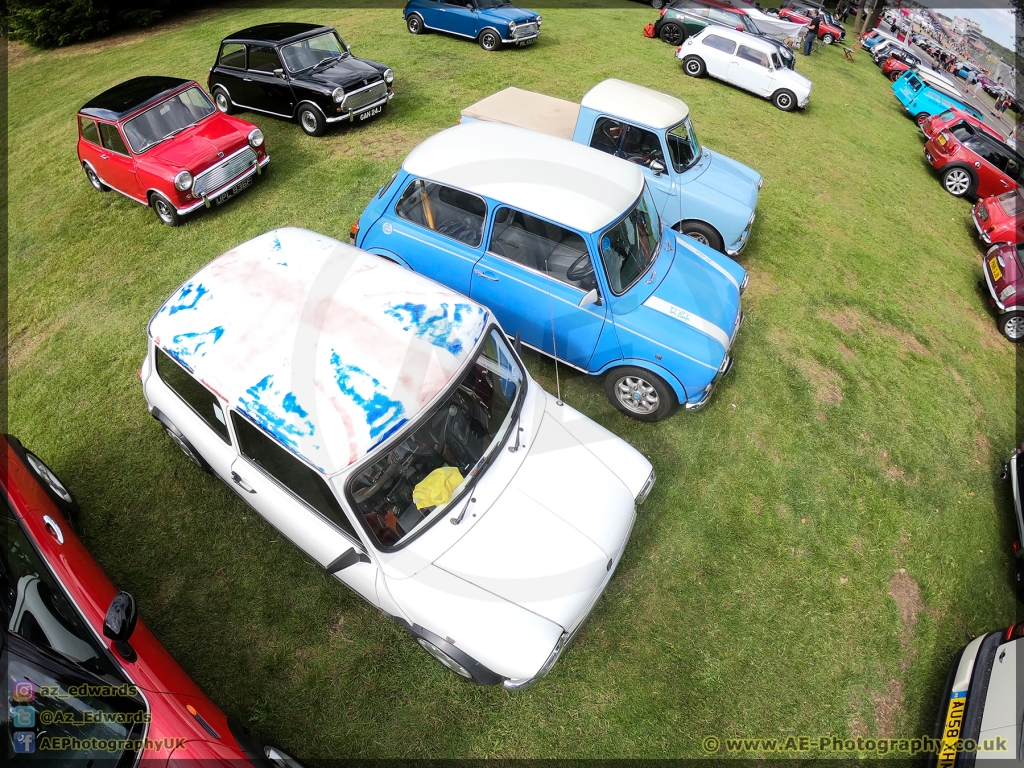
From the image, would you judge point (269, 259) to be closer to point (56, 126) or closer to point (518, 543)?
point (518, 543)

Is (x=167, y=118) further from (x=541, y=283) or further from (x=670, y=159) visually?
(x=670, y=159)

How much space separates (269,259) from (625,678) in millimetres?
4259

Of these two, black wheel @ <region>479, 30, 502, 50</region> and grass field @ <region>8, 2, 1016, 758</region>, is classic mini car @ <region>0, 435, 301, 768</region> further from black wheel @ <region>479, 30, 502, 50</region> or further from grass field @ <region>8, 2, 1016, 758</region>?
black wheel @ <region>479, 30, 502, 50</region>

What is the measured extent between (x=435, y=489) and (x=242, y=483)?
1537mm

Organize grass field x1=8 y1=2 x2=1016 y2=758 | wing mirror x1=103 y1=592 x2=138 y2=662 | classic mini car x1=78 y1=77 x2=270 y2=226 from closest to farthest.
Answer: wing mirror x1=103 y1=592 x2=138 y2=662 → grass field x1=8 y1=2 x2=1016 y2=758 → classic mini car x1=78 y1=77 x2=270 y2=226

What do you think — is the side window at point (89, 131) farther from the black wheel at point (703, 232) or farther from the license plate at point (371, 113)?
the black wheel at point (703, 232)

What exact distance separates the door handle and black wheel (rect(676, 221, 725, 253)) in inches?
229

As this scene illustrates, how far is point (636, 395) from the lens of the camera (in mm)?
5207

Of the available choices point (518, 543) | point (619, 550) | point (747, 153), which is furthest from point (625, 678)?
point (747, 153)

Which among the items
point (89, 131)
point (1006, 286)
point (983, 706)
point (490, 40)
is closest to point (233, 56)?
point (89, 131)

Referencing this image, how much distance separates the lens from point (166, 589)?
4.17 metres

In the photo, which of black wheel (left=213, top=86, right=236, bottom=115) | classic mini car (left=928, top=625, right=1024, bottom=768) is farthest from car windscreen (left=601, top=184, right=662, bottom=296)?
black wheel (left=213, top=86, right=236, bottom=115)

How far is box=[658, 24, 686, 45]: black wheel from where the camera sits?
49.4 feet

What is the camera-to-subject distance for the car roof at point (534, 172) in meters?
4.73
